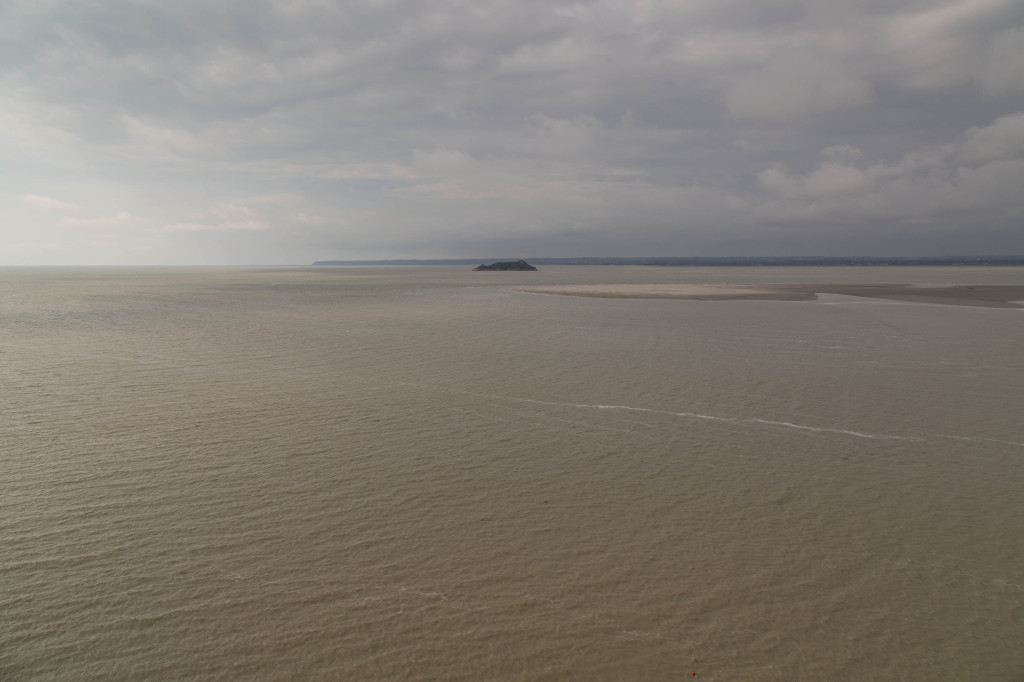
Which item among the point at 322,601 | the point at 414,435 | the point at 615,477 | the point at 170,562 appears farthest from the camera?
the point at 414,435

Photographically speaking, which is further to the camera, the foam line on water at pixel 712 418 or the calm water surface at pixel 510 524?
the foam line on water at pixel 712 418

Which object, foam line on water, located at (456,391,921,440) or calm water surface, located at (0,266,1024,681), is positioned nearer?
calm water surface, located at (0,266,1024,681)

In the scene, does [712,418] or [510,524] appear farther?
[712,418]

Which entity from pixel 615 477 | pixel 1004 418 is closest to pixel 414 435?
pixel 615 477

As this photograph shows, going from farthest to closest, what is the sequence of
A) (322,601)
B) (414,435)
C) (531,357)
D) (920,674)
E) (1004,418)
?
1. (531,357)
2. (1004,418)
3. (414,435)
4. (322,601)
5. (920,674)

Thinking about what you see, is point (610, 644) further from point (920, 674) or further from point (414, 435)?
point (414, 435)

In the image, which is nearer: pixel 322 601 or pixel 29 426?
pixel 322 601
